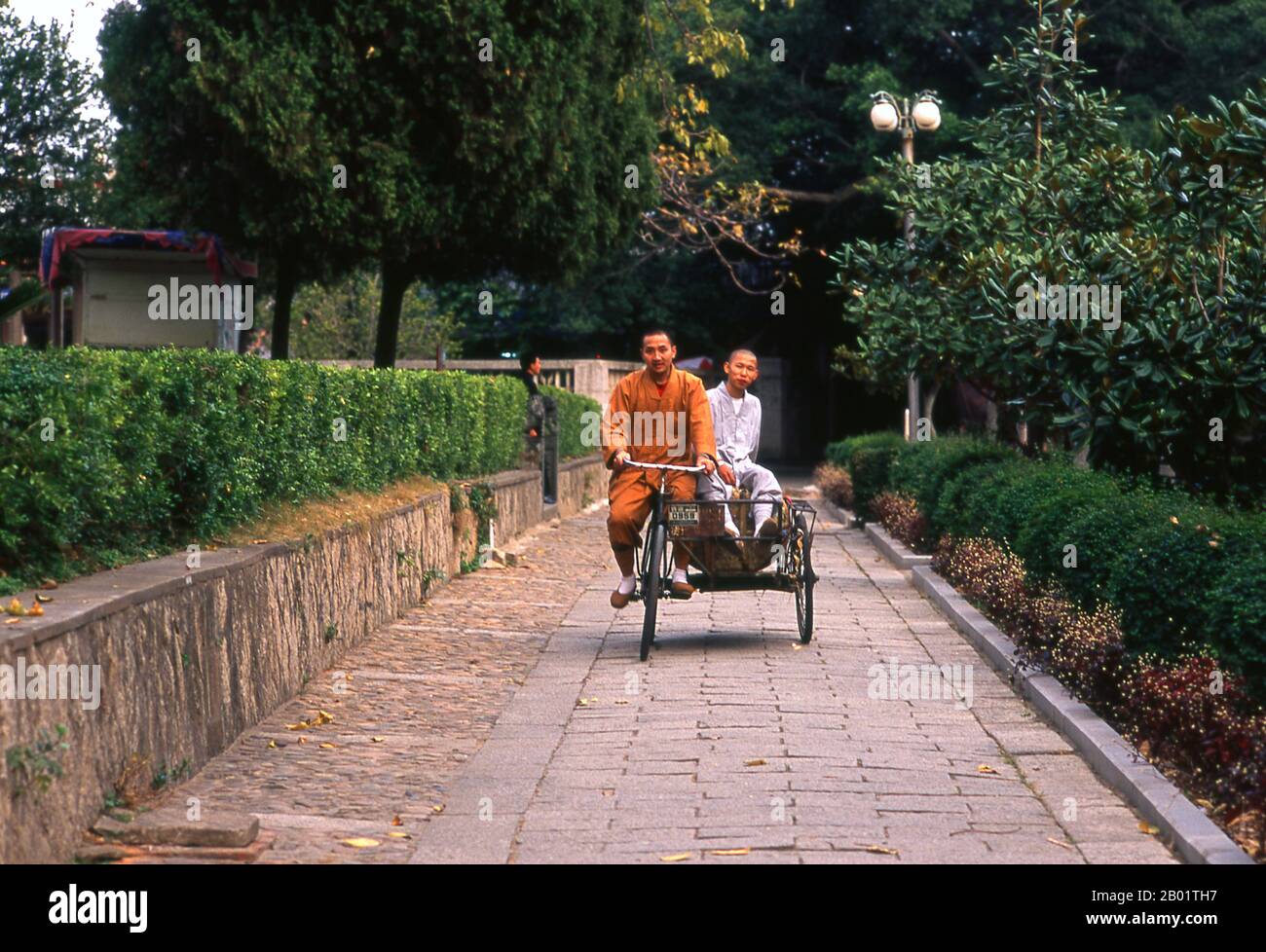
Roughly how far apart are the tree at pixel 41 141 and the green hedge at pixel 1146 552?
22.1m

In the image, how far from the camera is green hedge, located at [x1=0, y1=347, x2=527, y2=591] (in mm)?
6746

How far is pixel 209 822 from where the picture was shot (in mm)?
6324

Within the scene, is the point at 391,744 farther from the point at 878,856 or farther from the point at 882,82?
the point at 882,82

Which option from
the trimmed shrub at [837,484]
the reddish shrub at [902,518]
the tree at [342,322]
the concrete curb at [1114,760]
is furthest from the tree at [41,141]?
the concrete curb at [1114,760]

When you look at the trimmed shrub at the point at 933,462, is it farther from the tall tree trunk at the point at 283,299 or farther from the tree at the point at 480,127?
the tall tree trunk at the point at 283,299

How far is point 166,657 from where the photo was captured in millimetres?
7172

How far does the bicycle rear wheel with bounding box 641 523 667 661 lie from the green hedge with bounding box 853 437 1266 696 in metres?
2.36

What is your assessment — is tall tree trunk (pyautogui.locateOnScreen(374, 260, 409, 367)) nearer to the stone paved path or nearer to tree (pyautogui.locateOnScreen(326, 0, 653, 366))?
tree (pyautogui.locateOnScreen(326, 0, 653, 366))

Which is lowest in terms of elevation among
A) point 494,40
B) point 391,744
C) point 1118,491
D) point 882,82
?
point 391,744

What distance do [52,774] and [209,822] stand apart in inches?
27.9

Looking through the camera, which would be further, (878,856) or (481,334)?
(481,334)

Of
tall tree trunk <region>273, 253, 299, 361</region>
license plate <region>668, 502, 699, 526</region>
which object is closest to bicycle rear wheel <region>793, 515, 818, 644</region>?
license plate <region>668, 502, 699, 526</region>
